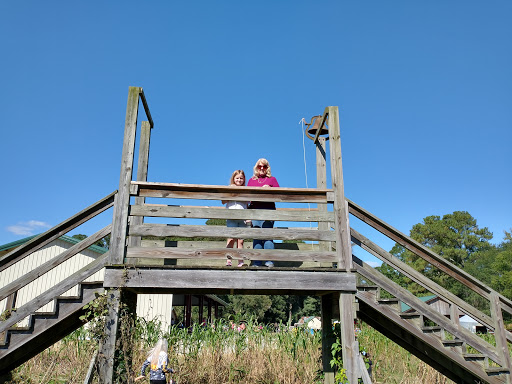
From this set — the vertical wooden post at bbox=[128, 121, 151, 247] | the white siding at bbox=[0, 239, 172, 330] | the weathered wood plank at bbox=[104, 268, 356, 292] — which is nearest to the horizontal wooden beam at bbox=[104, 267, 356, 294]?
the weathered wood plank at bbox=[104, 268, 356, 292]

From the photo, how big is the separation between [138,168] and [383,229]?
13.6 feet

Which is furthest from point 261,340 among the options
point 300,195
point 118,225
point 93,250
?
point 93,250

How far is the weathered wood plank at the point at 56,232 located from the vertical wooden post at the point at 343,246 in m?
3.11

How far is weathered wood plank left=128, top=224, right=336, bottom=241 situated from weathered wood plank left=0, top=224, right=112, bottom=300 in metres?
0.43

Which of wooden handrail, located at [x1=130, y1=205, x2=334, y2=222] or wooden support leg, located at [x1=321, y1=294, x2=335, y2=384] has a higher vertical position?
wooden handrail, located at [x1=130, y1=205, x2=334, y2=222]

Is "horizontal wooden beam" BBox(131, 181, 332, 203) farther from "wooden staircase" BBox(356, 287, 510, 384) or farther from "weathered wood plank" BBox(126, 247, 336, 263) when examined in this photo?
"wooden staircase" BBox(356, 287, 510, 384)

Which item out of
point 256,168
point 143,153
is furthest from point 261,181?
point 143,153

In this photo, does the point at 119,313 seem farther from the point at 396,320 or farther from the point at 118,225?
the point at 396,320

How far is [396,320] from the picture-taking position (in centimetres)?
524

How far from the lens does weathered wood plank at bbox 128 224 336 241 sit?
203 inches

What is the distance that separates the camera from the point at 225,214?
5.39 metres

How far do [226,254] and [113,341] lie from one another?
1.73 metres

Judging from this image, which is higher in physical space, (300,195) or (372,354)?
(300,195)

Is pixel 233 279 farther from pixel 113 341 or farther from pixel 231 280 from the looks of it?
pixel 113 341
